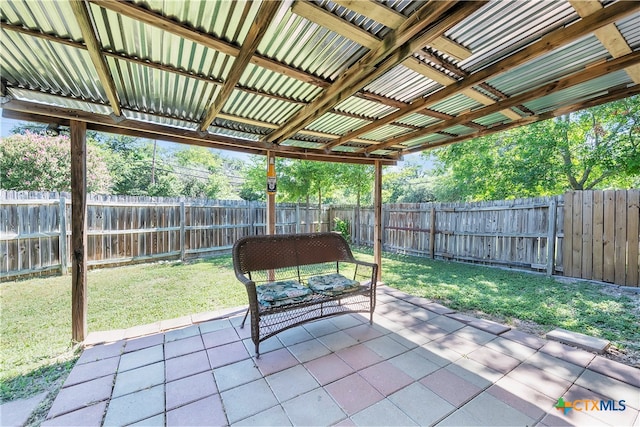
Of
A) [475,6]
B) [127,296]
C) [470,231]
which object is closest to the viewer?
[475,6]

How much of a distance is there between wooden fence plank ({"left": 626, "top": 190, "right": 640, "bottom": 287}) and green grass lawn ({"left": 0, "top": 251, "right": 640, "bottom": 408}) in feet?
1.22

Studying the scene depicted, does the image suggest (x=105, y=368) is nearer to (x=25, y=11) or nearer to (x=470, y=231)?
(x=25, y=11)

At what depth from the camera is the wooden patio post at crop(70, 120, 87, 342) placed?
2.36 m

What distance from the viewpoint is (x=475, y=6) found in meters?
1.19

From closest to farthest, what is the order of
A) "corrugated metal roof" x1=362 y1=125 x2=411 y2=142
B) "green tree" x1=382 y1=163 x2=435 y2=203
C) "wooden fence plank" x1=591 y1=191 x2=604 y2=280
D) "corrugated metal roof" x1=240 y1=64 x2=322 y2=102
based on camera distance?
"corrugated metal roof" x1=240 y1=64 x2=322 y2=102, "corrugated metal roof" x1=362 y1=125 x2=411 y2=142, "wooden fence plank" x1=591 y1=191 x2=604 y2=280, "green tree" x1=382 y1=163 x2=435 y2=203

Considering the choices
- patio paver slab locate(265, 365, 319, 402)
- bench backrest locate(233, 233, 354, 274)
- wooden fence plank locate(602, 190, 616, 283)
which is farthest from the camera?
wooden fence plank locate(602, 190, 616, 283)

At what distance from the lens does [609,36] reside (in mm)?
1455

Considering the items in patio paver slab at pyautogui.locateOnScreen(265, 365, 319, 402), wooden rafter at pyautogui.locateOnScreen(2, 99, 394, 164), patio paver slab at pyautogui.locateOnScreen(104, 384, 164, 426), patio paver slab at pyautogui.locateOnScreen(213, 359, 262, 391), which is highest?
wooden rafter at pyautogui.locateOnScreen(2, 99, 394, 164)

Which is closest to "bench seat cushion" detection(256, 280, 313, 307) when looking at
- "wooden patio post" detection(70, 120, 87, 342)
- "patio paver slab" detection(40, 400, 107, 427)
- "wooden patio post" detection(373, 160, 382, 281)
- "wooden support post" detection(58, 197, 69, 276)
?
"patio paver slab" detection(40, 400, 107, 427)

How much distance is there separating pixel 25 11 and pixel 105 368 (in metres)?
2.36

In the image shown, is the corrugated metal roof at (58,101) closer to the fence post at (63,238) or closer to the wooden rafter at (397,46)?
the wooden rafter at (397,46)

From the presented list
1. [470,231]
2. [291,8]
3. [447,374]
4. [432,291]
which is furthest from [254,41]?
[470,231]

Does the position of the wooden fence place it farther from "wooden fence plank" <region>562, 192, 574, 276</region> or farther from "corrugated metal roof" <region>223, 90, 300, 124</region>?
"corrugated metal roof" <region>223, 90, 300, 124</region>

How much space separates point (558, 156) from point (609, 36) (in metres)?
7.65
